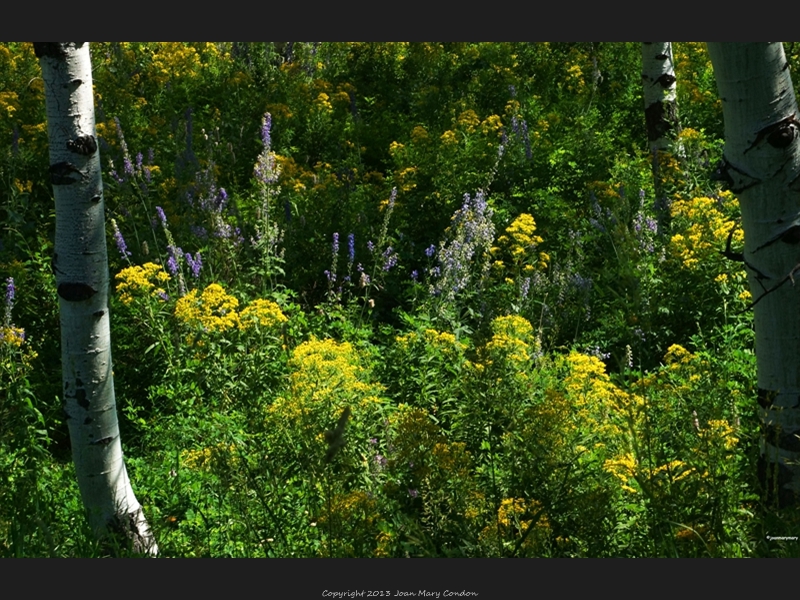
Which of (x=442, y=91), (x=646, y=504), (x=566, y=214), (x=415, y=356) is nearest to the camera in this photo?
(x=646, y=504)

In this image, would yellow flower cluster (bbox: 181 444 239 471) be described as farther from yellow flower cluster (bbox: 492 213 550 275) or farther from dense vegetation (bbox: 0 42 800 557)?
yellow flower cluster (bbox: 492 213 550 275)

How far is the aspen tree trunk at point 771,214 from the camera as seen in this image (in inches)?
121

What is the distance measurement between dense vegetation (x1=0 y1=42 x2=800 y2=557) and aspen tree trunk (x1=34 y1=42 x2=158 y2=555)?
180 mm

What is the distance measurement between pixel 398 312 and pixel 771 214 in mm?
2728

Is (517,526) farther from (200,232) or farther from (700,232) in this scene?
(200,232)

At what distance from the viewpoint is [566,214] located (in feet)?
20.4

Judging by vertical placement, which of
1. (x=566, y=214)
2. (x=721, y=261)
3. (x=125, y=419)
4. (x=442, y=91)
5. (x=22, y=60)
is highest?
(x=22, y=60)

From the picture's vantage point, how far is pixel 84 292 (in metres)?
3.42

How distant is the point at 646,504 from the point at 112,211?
4.49 meters

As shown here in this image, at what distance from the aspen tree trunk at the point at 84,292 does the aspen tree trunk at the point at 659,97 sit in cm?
440

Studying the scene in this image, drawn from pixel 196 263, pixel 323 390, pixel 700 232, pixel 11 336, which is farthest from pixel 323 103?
pixel 323 390

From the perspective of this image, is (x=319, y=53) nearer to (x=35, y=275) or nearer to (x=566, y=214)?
(x=566, y=214)

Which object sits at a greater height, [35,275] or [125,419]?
[35,275]

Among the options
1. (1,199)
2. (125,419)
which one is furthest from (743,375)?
(1,199)
